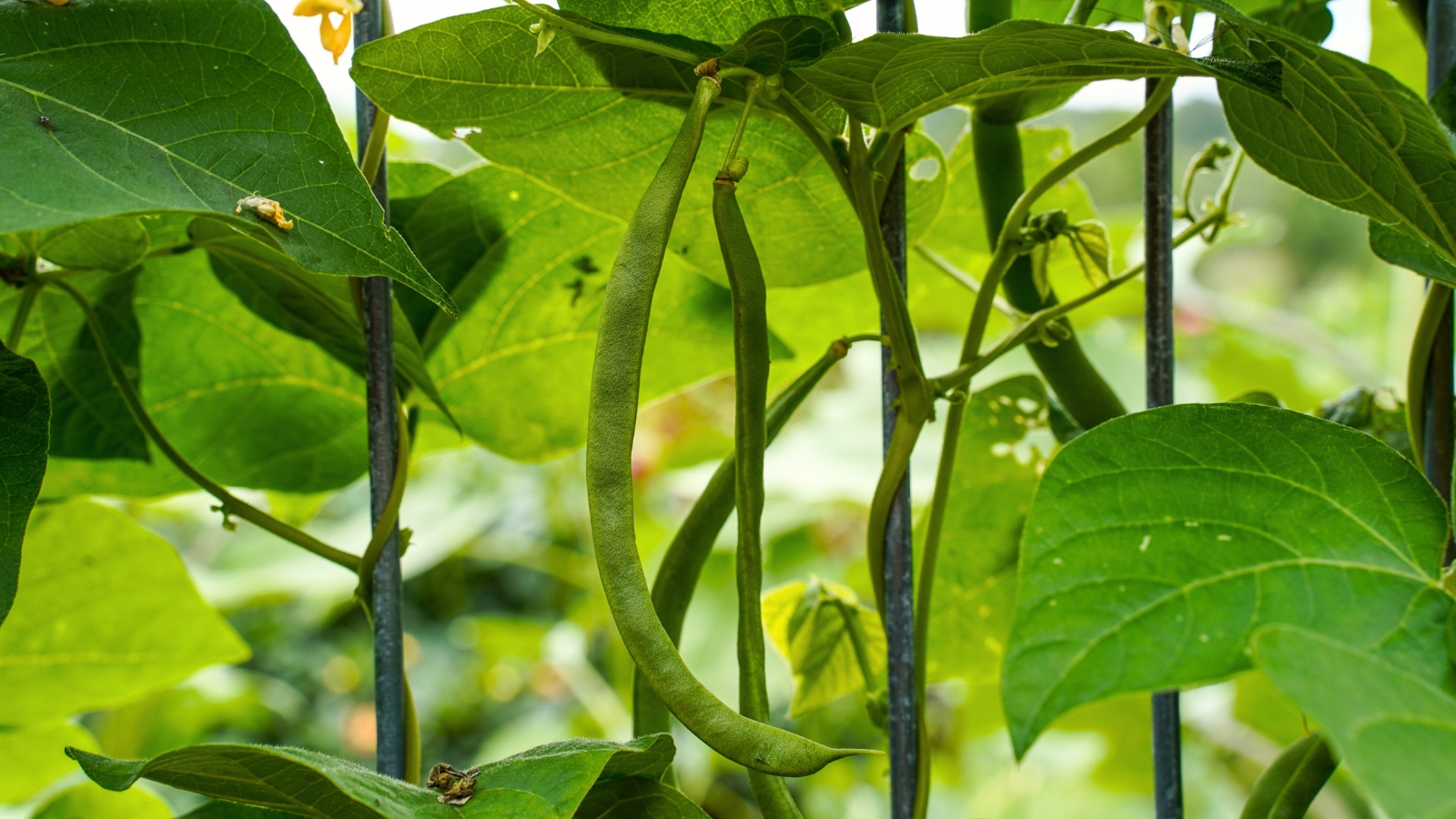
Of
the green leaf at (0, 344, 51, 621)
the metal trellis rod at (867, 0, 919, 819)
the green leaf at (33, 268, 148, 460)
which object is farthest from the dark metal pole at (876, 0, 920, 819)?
the green leaf at (33, 268, 148, 460)

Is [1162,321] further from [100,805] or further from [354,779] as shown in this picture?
[100,805]

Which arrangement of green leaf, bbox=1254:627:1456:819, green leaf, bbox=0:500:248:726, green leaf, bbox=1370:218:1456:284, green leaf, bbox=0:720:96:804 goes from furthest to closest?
green leaf, bbox=0:720:96:804
green leaf, bbox=0:500:248:726
green leaf, bbox=1370:218:1456:284
green leaf, bbox=1254:627:1456:819

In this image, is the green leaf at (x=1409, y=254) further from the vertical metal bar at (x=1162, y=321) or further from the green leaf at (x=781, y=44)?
the green leaf at (x=781, y=44)

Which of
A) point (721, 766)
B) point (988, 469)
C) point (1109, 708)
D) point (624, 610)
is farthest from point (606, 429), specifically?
point (721, 766)

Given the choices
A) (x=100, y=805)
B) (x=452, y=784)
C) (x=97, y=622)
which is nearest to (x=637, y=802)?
(x=452, y=784)

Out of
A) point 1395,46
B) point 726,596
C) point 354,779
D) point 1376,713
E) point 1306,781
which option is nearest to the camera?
point 1376,713

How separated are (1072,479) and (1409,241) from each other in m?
0.26

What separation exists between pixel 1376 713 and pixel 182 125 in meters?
0.39

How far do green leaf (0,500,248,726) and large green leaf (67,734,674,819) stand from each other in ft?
1.18

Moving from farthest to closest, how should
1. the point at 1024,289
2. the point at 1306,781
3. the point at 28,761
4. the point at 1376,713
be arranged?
the point at 28,761 → the point at 1024,289 → the point at 1306,781 → the point at 1376,713

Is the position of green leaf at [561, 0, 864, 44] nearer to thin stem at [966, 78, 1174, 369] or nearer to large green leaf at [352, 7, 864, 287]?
large green leaf at [352, 7, 864, 287]

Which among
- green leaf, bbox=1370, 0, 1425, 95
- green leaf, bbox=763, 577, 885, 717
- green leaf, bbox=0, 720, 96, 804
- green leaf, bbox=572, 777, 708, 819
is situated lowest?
green leaf, bbox=572, 777, 708, 819

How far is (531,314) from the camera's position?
0.66 metres

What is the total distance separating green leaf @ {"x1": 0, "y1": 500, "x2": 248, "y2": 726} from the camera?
71 centimetres
